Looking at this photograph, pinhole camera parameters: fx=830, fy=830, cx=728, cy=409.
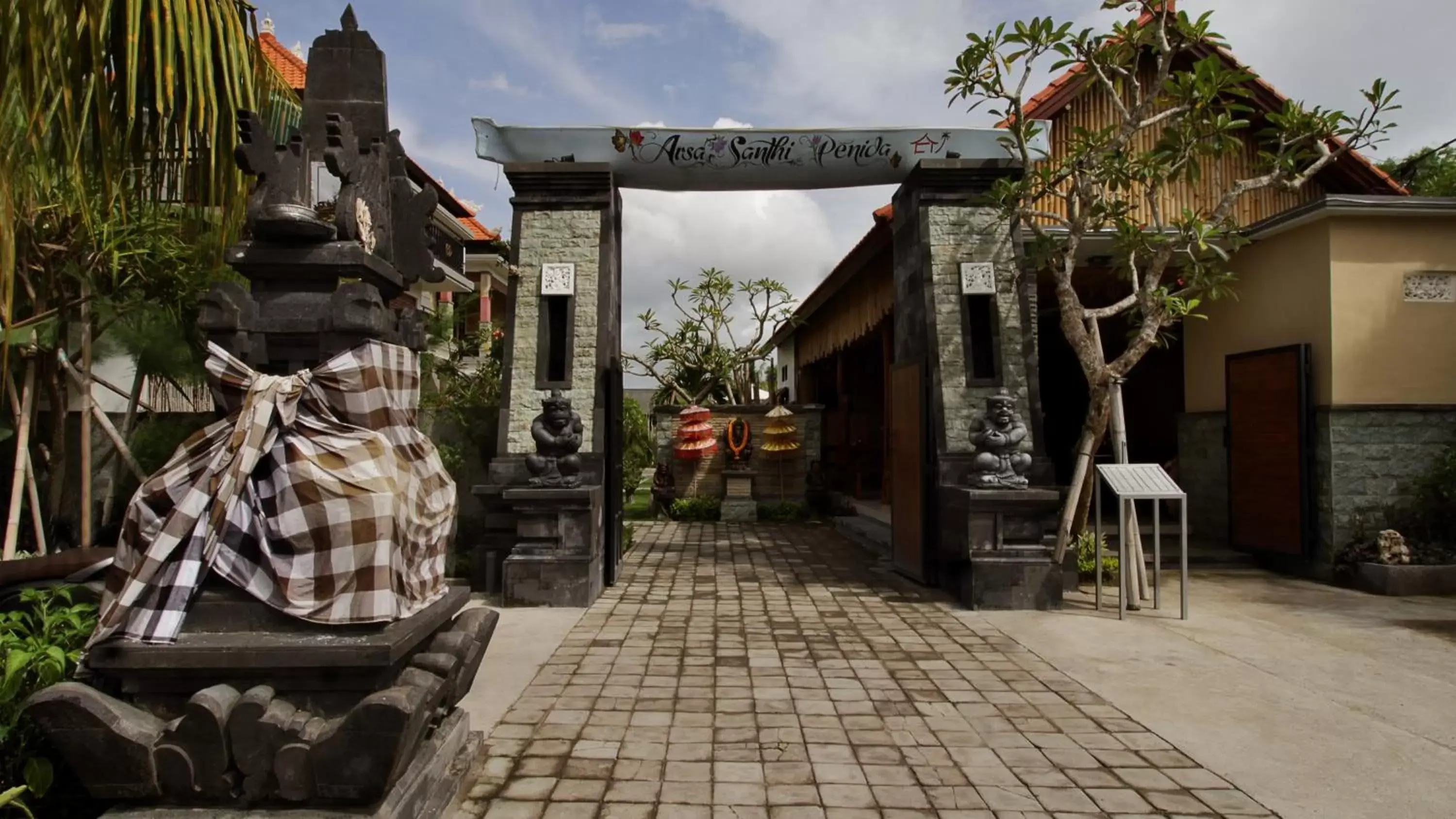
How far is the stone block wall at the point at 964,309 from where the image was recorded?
7641 millimetres

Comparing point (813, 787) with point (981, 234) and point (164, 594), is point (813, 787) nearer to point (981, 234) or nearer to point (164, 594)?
point (164, 594)

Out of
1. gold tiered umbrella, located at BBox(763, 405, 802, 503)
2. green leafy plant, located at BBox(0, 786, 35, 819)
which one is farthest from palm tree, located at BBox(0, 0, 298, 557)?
gold tiered umbrella, located at BBox(763, 405, 802, 503)

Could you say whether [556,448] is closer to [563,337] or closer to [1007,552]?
[563,337]

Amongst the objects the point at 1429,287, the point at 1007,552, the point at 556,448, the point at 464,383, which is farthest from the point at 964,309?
the point at 464,383

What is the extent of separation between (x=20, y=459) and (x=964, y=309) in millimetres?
7258

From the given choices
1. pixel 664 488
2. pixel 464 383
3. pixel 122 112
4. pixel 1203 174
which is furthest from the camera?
pixel 664 488

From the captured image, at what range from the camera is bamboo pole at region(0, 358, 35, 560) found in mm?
5152

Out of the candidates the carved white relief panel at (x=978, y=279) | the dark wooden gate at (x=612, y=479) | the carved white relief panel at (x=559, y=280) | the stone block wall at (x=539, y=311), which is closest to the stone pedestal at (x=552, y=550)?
the dark wooden gate at (x=612, y=479)

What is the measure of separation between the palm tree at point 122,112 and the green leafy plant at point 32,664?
98 centimetres

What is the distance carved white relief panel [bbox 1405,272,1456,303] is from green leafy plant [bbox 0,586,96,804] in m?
9.92

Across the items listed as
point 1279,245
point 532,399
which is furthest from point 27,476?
point 1279,245

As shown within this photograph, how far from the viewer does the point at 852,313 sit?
42.7ft

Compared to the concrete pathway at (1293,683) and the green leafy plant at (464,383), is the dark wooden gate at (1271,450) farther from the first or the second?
the green leafy plant at (464,383)

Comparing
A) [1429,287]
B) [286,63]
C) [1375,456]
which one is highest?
[286,63]
